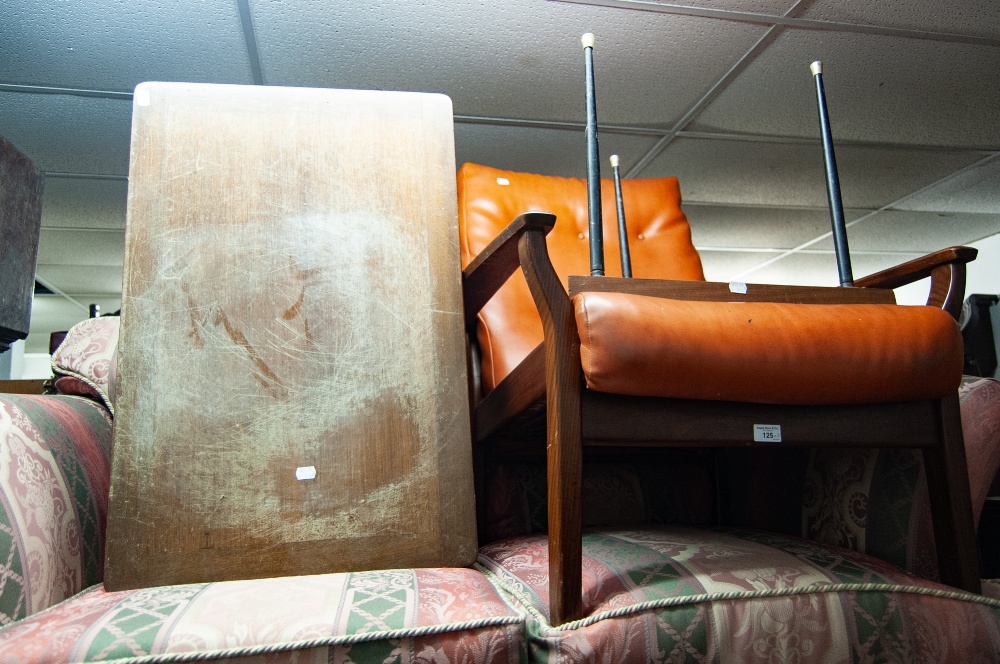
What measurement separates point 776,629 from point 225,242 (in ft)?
2.92

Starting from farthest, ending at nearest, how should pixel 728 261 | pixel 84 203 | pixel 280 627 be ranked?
1. pixel 728 261
2. pixel 84 203
3. pixel 280 627

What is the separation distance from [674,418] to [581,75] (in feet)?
4.95

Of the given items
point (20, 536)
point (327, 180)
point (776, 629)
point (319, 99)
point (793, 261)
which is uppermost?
point (793, 261)

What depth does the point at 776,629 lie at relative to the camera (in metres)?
0.80

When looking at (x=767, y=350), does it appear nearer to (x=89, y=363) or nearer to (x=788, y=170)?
(x=89, y=363)

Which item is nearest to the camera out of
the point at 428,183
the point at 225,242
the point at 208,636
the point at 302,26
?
the point at 208,636

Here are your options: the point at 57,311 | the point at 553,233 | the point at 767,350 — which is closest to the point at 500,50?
the point at 553,233

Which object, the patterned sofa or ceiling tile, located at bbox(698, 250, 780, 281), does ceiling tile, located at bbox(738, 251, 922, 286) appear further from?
the patterned sofa

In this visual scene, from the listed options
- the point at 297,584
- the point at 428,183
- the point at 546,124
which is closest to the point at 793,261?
the point at 546,124

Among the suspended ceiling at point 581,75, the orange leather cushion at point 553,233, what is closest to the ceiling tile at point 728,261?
the suspended ceiling at point 581,75

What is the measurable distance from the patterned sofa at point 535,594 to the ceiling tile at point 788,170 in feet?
5.78

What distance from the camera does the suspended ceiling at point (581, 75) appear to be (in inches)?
70.4

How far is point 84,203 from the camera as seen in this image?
9.77 feet

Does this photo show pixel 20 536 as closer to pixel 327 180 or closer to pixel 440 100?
pixel 327 180
